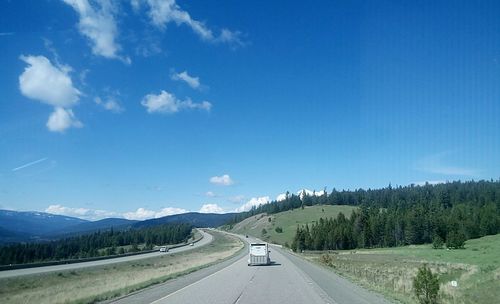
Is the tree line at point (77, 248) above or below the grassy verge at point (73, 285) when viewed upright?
above

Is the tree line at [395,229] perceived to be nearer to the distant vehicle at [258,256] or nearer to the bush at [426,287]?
the distant vehicle at [258,256]

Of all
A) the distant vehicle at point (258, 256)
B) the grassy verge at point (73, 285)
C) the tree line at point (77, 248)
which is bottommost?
the grassy verge at point (73, 285)

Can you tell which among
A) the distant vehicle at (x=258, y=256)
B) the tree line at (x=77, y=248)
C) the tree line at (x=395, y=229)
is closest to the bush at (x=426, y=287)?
the distant vehicle at (x=258, y=256)

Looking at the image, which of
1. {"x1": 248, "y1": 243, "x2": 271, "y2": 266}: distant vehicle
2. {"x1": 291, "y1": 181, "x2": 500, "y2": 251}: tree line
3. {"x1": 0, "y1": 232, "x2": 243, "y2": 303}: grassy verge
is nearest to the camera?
{"x1": 0, "y1": 232, "x2": 243, "y2": 303}: grassy verge

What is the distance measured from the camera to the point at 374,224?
4931 inches

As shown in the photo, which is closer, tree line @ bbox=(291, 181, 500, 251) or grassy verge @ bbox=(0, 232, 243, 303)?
grassy verge @ bbox=(0, 232, 243, 303)

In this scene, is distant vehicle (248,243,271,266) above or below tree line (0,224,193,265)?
below

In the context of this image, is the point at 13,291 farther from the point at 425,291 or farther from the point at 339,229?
the point at 339,229

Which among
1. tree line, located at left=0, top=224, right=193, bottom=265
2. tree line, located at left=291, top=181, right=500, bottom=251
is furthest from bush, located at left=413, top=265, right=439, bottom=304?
tree line, located at left=291, top=181, right=500, bottom=251

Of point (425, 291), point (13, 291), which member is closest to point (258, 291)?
point (425, 291)

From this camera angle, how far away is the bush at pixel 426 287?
63.8 ft

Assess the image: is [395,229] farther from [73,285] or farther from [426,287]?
[426,287]

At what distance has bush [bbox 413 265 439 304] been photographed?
63.8 ft

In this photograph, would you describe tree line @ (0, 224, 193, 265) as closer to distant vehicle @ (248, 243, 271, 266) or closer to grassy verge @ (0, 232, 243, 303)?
grassy verge @ (0, 232, 243, 303)
